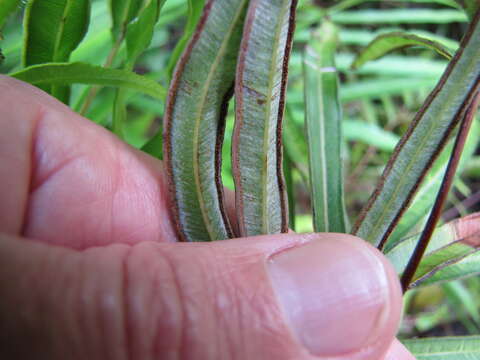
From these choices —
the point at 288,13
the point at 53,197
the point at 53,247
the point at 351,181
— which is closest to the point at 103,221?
the point at 53,197

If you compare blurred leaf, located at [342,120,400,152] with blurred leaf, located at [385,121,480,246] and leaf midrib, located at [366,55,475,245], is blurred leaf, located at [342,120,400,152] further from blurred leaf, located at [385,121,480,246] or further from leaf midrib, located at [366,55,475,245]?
leaf midrib, located at [366,55,475,245]

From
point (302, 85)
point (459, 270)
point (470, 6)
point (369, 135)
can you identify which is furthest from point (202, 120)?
point (369, 135)

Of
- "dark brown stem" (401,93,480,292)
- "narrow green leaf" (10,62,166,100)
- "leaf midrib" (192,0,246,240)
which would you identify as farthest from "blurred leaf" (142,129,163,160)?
"dark brown stem" (401,93,480,292)

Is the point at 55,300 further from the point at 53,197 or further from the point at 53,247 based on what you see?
the point at 53,197

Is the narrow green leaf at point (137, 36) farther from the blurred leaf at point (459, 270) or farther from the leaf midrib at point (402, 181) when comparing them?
the blurred leaf at point (459, 270)

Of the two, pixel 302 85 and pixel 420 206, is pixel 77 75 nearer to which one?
pixel 420 206

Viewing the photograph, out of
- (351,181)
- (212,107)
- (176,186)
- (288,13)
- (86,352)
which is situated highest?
(288,13)

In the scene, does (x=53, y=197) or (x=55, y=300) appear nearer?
(x=55, y=300)
